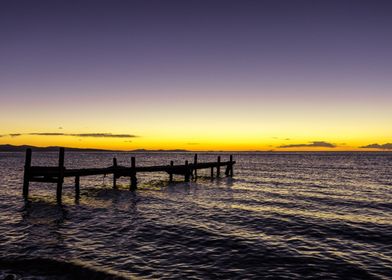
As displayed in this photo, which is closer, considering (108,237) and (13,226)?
(108,237)

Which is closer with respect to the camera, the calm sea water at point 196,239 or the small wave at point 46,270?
the small wave at point 46,270

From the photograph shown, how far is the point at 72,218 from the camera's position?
53.8 feet

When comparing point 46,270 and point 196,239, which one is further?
point 196,239

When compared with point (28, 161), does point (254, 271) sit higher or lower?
lower

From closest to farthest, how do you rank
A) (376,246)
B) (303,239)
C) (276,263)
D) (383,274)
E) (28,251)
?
(383,274), (276,263), (28,251), (376,246), (303,239)

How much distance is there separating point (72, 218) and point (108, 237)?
4.65 metres

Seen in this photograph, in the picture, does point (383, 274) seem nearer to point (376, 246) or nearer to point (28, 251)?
point (376, 246)

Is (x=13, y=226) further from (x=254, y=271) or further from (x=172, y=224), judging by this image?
(x=254, y=271)

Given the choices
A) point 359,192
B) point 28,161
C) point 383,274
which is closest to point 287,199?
point 359,192

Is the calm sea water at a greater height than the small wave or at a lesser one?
lesser

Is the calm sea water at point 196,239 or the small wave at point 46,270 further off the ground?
the small wave at point 46,270

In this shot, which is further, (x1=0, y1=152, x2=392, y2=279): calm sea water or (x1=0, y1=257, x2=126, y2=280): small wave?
(x1=0, y1=152, x2=392, y2=279): calm sea water

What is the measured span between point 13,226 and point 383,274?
46.3 feet

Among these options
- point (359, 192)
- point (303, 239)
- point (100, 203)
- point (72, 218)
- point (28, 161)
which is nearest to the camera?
point (303, 239)
